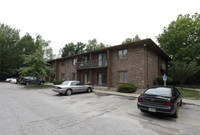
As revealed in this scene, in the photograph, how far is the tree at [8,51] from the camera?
36.1m

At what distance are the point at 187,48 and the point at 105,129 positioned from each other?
21.6m

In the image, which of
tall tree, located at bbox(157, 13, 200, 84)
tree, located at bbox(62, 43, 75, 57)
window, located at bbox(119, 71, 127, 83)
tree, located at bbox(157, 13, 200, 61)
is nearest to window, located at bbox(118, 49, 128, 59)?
window, located at bbox(119, 71, 127, 83)

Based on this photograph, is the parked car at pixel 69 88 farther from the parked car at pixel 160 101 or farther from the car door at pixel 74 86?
the parked car at pixel 160 101

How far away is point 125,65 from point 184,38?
13.0 metres

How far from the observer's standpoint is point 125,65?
15.1 meters

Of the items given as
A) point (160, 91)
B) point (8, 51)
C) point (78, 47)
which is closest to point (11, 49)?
point (8, 51)

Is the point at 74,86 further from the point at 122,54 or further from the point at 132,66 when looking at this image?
the point at 122,54

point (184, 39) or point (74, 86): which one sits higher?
point (184, 39)

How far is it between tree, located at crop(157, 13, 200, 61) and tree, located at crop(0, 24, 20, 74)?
44.2 metres

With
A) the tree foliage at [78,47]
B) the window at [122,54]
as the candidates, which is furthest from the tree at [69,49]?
the window at [122,54]

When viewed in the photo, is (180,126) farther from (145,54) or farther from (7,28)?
(7,28)

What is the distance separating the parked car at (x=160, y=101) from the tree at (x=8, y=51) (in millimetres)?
42844

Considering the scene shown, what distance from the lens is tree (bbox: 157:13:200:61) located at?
63.0ft

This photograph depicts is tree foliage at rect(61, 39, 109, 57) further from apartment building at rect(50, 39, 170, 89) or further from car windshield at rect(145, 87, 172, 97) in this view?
car windshield at rect(145, 87, 172, 97)
